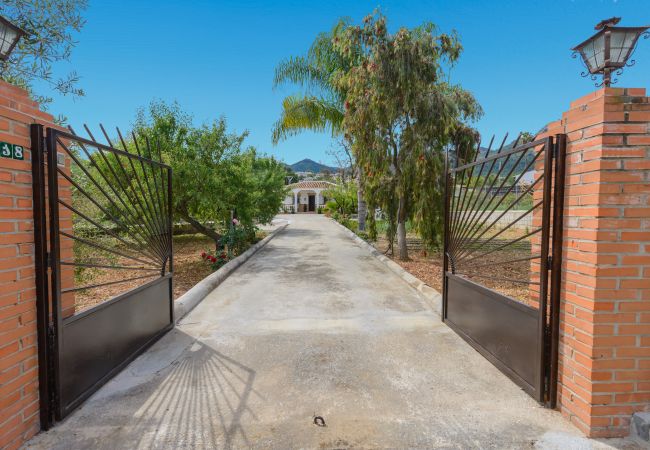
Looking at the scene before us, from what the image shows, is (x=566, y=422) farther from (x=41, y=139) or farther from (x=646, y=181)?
(x=41, y=139)

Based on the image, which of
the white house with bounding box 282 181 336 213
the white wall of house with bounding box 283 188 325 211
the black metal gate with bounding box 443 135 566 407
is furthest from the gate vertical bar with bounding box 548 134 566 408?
the white wall of house with bounding box 283 188 325 211

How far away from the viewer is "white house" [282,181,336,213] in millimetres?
48688

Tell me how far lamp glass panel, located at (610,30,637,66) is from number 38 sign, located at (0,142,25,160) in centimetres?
579

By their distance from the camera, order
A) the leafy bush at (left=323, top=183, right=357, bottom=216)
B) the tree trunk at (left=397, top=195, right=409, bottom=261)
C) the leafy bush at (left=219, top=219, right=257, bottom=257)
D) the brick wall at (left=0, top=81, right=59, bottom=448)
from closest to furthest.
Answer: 1. the brick wall at (left=0, top=81, right=59, bottom=448)
2. the tree trunk at (left=397, top=195, right=409, bottom=261)
3. the leafy bush at (left=219, top=219, right=257, bottom=257)
4. the leafy bush at (left=323, top=183, right=357, bottom=216)

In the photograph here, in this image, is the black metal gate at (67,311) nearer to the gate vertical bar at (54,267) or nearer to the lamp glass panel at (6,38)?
the gate vertical bar at (54,267)

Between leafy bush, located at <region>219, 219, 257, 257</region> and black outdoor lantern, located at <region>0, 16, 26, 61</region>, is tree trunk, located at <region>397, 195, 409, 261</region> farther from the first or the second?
black outdoor lantern, located at <region>0, 16, 26, 61</region>

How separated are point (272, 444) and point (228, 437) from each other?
313 millimetres

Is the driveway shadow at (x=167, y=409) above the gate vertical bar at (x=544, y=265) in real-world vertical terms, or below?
below

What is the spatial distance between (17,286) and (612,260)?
12.7 feet

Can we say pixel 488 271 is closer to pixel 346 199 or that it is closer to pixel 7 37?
pixel 7 37

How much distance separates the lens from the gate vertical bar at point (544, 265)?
259cm

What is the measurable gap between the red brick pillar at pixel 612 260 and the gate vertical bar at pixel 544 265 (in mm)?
191

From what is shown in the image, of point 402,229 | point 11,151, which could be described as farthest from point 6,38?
point 402,229

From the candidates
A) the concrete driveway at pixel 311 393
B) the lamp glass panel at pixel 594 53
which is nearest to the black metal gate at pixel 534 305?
the concrete driveway at pixel 311 393
